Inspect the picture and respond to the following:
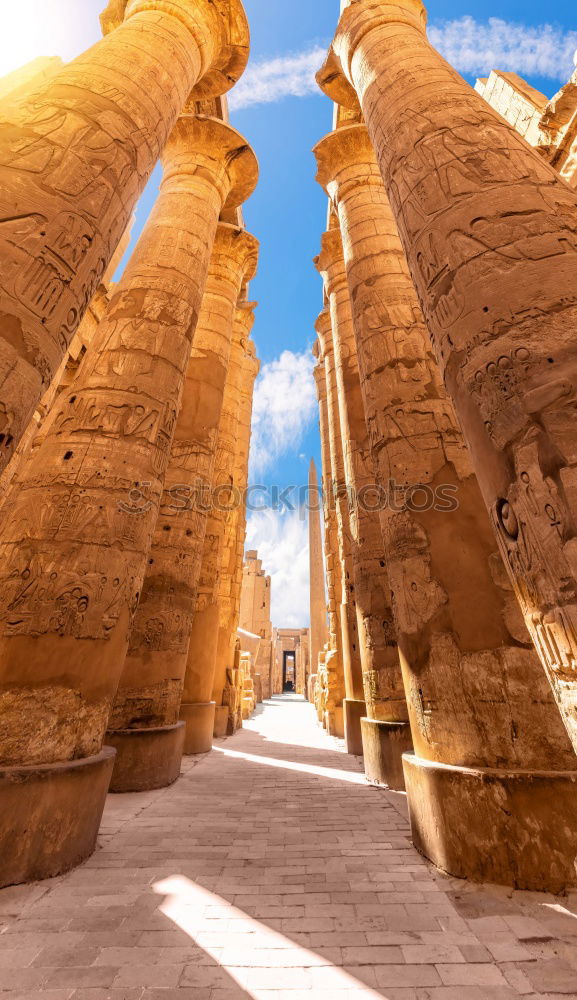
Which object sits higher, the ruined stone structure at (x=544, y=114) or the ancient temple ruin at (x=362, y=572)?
the ruined stone structure at (x=544, y=114)

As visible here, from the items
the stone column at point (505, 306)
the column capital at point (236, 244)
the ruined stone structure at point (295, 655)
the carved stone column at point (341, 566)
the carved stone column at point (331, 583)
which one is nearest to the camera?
the stone column at point (505, 306)

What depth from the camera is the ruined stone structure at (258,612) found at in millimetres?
25256

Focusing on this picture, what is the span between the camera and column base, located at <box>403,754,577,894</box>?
93.6 inches

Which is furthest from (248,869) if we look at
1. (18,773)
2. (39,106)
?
(39,106)

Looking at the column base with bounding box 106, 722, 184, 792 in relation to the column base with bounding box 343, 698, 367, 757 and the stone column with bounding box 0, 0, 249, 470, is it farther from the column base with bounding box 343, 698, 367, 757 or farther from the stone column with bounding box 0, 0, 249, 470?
the stone column with bounding box 0, 0, 249, 470

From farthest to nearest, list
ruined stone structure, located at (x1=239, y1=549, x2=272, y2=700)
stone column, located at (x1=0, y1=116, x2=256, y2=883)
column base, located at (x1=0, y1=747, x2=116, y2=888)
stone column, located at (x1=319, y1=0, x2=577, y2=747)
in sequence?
1. ruined stone structure, located at (x1=239, y1=549, x2=272, y2=700)
2. stone column, located at (x1=0, y1=116, x2=256, y2=883)
3. column base, located at (x1=0, y1=747, x2=116, y2=888)
4. stone column, located at (x1=319, y1=0, x2=577, y2=747)

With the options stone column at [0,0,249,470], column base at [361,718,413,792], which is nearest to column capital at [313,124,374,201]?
stone column at [0,0,249,470]

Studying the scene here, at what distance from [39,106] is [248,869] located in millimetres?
5433

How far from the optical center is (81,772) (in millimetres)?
2869

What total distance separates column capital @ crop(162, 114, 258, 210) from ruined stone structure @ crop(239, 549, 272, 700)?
2065 cm

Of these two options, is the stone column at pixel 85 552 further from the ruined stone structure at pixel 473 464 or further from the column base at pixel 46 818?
the ruined stone structure at pixel 473 464

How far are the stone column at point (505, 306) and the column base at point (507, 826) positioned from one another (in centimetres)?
116

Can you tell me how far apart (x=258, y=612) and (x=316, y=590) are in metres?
8.30

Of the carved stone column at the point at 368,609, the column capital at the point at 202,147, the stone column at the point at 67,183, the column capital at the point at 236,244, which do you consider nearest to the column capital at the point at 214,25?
the column capital at the point at 202,147
